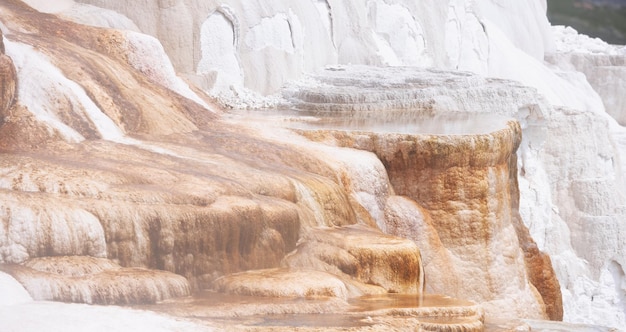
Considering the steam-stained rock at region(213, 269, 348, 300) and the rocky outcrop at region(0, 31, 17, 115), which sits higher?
the rocky outcrop at region(0, 31, 17, 115)

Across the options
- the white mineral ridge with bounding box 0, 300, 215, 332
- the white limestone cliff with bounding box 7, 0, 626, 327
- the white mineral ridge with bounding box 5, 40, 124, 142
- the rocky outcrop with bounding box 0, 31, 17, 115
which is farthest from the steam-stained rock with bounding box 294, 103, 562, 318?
the white mineral ridge with bounding box 0, 300, 215, 332

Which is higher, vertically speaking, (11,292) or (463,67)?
(463,67)

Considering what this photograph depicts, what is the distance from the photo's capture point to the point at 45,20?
25.2 ft

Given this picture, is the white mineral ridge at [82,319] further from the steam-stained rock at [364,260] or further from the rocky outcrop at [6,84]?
the rocky outcrop at [6,84]

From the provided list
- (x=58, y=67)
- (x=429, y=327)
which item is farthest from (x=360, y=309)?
(x=58, y=67)

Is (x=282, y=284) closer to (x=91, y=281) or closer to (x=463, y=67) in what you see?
(x=91, y=281)

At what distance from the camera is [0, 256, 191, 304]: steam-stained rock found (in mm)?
4648

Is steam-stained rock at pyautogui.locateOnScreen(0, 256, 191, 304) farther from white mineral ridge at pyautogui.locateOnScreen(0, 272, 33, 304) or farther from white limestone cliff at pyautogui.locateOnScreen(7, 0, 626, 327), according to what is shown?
white limestone cliff at pyautogui.locateOnScreen(7, 0, 626, 327)

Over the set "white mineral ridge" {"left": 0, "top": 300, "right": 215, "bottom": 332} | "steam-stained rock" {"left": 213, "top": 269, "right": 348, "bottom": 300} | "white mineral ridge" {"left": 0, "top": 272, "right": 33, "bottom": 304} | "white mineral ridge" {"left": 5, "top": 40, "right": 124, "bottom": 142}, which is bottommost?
"steam-stained rock" {"left": 213, "top": 269, "right": 348, "bottom": 300}

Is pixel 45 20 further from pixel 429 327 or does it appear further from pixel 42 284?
pixel 429 327

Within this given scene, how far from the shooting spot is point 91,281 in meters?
4.78

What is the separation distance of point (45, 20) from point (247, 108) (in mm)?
2063

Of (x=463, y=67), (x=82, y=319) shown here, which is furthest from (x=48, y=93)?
(x=463, y=67)

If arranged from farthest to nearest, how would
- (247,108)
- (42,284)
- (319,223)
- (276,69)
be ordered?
(276,69) → (247,108) → (319,223) → (42,284)
